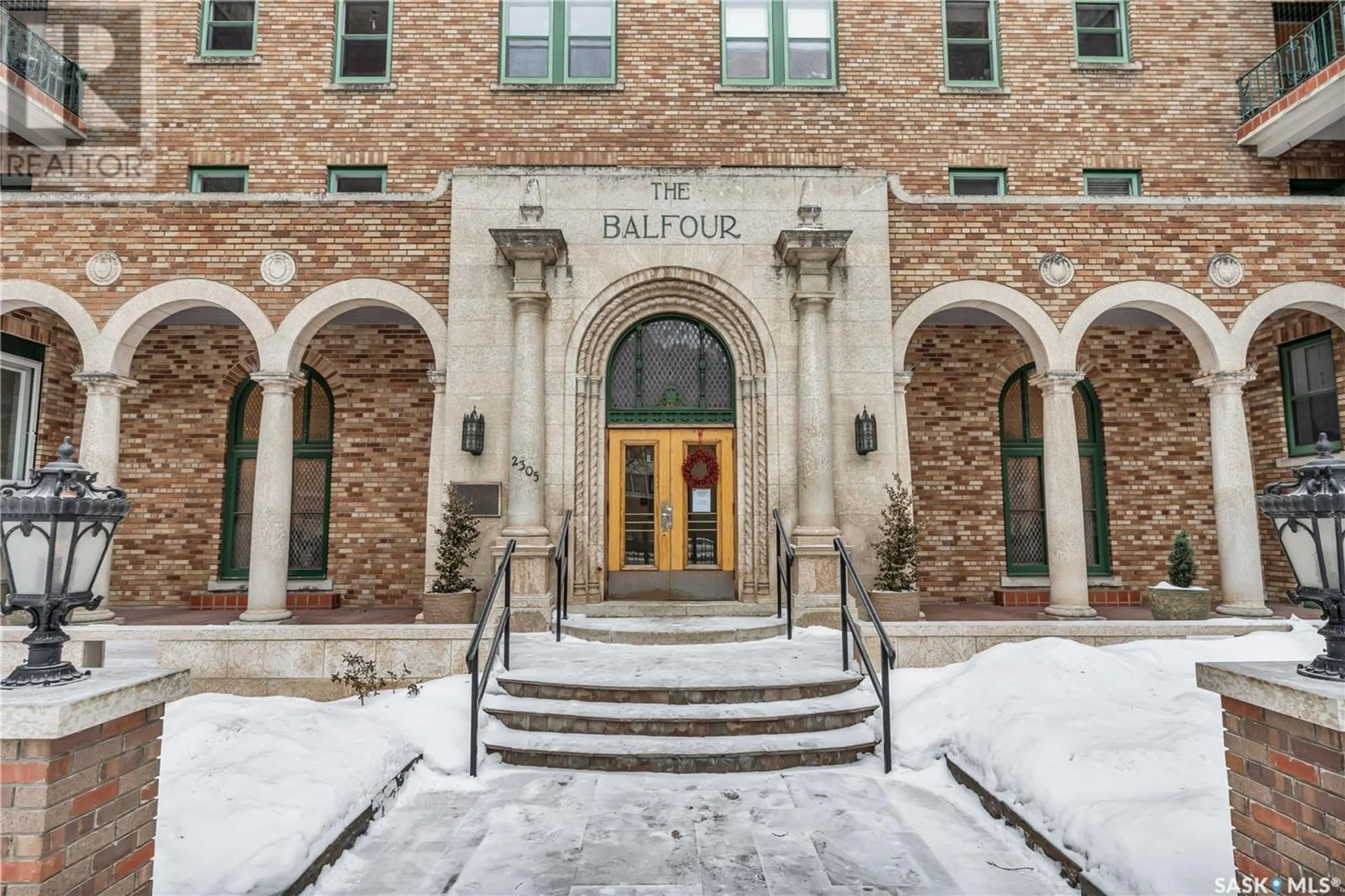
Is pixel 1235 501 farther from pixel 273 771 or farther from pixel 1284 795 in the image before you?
pixel 273 771

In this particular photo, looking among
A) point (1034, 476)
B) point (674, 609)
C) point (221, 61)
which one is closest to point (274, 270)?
point (221, 61)

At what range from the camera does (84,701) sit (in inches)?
105

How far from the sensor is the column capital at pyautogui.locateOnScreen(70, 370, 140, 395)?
9062 millimetres

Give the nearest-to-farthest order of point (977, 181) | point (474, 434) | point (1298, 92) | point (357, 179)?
1. point (474, 434)
2. point (1298, 92)
3. point (357, 179)
4. point (977, 181)

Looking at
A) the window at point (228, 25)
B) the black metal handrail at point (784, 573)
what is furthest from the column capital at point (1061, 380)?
the window at point (228, 25)

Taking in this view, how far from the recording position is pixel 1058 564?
9219mm

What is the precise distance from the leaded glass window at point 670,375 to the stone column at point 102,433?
20.1ft

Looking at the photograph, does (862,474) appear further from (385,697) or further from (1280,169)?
(1280,169)

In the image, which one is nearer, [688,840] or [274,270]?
[688,840]

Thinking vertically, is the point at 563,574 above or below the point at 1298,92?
below

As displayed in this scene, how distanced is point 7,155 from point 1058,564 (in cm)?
1718

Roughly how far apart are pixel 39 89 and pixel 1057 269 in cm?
1533

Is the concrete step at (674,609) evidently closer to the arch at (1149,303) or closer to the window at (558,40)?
the arch at (1149,303)

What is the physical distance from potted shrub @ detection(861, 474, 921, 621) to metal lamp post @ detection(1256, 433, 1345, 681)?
206 inches
